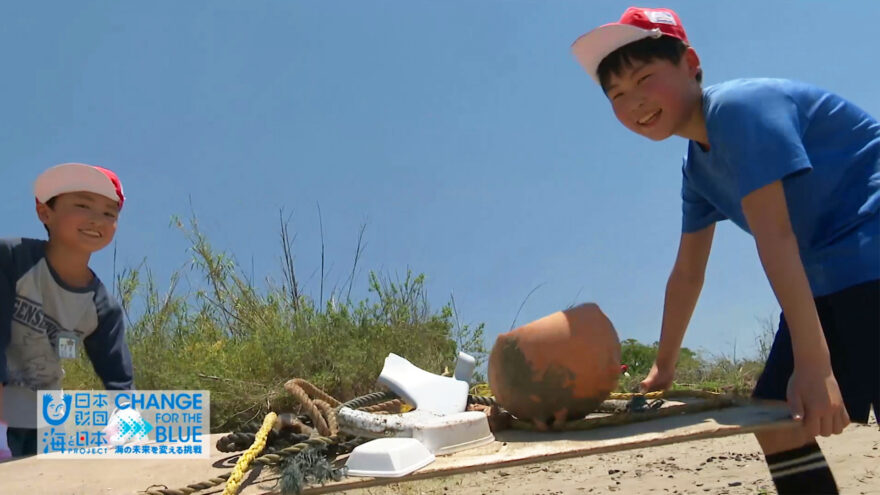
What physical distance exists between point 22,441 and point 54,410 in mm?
162

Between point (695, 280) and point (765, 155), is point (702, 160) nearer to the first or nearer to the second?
point (765, 155)

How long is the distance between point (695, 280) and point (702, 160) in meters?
0.56

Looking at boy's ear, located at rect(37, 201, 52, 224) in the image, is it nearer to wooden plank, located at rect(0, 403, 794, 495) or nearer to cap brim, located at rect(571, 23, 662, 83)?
wooden plank, located at rect(0, 403, 794, 495)

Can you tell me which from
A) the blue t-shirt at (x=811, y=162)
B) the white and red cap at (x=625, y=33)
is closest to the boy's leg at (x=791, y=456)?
the blue t-shirt at (x=811, y=162)

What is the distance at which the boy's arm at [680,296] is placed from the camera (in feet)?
8.49

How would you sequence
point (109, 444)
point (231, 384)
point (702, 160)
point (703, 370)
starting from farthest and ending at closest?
point (703, 370), point (231, 384), point (109, 444), point (702, 160)

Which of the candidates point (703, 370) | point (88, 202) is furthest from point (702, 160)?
point (703, 370)

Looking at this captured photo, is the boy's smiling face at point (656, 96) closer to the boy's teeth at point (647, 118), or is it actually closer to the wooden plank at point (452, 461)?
the boy's teeth at point (647, 118)

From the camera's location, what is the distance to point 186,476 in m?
2.32

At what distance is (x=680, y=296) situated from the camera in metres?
2.62

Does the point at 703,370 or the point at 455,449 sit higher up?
the point at 703,370

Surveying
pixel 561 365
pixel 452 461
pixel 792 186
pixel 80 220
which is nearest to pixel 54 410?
pixel 80 220

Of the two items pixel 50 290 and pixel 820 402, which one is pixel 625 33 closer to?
pixel 820 402
